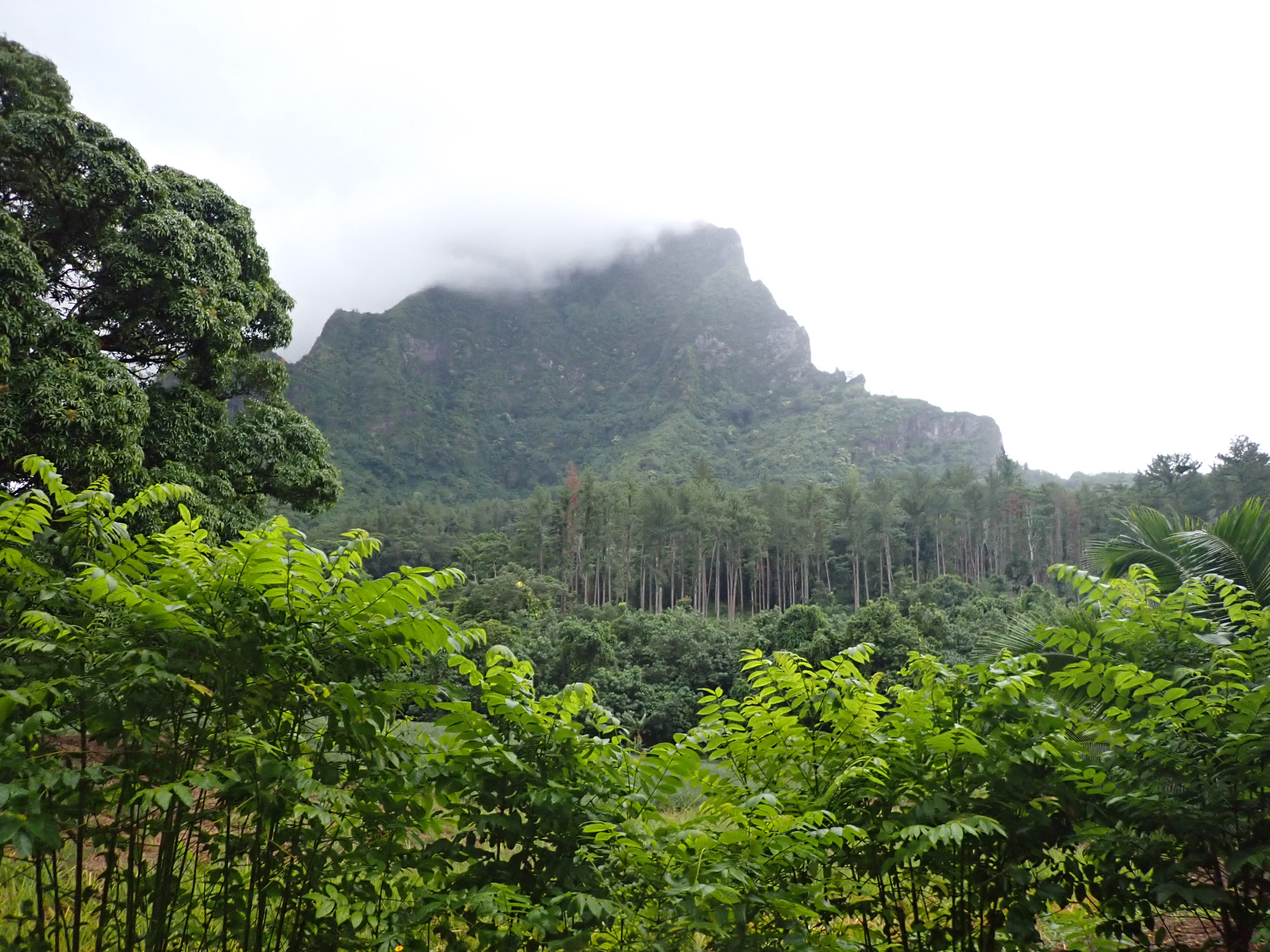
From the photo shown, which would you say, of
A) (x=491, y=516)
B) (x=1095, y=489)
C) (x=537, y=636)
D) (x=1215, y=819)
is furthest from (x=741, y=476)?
(x=1215, y=819)

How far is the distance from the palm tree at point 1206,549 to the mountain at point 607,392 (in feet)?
258

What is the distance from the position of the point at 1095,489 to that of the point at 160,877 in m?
67.8

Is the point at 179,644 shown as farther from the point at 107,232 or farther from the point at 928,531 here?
the point at 928,531

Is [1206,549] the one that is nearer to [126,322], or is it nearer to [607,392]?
[126,322]

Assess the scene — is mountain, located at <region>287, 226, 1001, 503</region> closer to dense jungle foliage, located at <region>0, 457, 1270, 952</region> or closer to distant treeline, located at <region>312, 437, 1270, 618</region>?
distant treeline, located at <region>312, 437, 1270, 618</region>

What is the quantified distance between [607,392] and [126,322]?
13875 cm

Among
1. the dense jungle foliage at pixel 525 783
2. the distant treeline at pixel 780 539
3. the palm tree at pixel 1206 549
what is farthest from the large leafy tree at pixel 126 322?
the distant treeline at pixel 780 539

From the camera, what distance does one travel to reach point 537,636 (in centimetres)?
2847

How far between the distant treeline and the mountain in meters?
27.3

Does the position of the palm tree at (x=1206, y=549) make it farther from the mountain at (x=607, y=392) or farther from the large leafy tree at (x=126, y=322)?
the mountain at (x=607, y=392)

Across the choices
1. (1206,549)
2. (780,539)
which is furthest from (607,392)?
(1206,549)

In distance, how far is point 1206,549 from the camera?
251 inches

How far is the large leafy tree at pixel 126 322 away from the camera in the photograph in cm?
936

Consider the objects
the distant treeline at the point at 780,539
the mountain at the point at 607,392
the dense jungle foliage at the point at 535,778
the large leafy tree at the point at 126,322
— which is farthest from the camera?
the mountain at the point at 607,392
